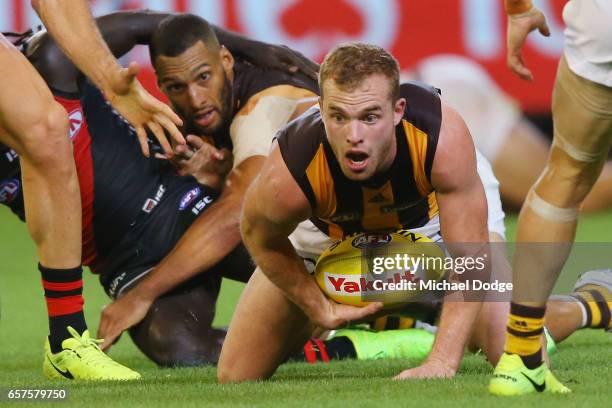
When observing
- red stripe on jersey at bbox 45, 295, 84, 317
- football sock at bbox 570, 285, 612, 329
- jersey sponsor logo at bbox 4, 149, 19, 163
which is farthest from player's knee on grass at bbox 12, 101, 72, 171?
football sock at bbox 570, 285, 612, 329

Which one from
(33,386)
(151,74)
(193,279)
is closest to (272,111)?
(193,279)

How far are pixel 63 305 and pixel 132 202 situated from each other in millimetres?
1153

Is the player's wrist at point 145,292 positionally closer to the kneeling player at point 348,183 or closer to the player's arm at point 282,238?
the kneeling player at point 348,183

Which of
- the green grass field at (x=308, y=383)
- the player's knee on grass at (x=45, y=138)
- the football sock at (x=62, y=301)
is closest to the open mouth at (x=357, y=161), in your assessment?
the green grass field at (x=308, y=383)

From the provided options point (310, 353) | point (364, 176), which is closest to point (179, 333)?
point (310, 353)

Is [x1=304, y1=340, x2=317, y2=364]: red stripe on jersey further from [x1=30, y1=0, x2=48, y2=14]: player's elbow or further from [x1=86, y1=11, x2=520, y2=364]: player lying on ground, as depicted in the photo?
[x1=30, y1=0, x2=48, y2=14]: player's elbow

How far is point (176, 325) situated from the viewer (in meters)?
5.82

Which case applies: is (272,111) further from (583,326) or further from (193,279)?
(583,326)

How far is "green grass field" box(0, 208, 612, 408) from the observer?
13.7 feet

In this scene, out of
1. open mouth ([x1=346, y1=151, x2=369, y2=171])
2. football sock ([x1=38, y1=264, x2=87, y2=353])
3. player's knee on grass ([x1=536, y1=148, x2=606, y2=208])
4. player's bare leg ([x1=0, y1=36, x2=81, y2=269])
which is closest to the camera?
player's knee on grass ([x1=536, y1=148, x2=606, y2=208])

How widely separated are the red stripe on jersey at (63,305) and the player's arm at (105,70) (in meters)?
0.84

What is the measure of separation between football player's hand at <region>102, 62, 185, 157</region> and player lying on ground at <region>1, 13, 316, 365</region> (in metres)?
1.26

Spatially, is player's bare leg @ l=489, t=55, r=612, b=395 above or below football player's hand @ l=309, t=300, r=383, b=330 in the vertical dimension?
above

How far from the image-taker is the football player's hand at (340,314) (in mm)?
4523
